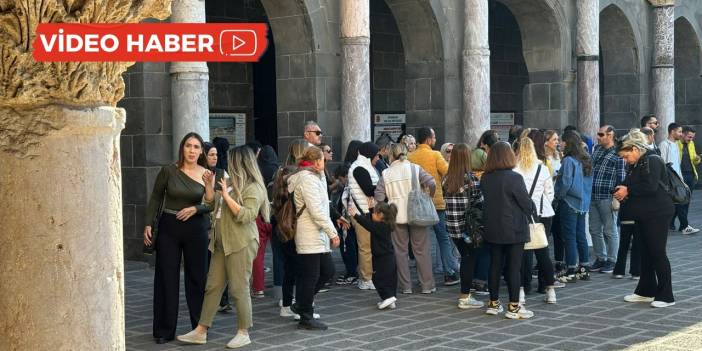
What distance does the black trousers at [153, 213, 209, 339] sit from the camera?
7328 millimetres

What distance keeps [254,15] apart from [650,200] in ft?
33.3

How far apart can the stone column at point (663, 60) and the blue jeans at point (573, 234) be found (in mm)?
10241

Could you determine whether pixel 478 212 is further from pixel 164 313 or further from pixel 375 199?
pixel 164 313

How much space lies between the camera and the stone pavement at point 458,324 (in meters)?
7.13

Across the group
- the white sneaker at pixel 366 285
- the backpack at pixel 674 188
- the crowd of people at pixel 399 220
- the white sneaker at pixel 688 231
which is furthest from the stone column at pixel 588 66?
the white sneaker at pixel 366 285

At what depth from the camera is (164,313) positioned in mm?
7328

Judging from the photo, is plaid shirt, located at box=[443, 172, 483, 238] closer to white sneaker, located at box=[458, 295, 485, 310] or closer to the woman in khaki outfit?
white sneaker, located at box=[458, 295, 485, 310]

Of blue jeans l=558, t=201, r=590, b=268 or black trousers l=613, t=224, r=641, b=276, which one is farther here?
blue jeans l=558, t=201, r=590, b=268

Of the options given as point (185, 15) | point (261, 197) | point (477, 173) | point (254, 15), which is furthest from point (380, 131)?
point (261, 197)

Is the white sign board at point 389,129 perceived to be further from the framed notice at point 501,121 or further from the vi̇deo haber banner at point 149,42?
the vi̇deo haber banner at point 149,42

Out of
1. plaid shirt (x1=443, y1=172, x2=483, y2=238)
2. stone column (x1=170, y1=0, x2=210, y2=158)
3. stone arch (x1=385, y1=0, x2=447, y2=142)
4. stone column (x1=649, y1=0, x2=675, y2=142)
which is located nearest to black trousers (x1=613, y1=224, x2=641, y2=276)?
plaid shirt (x1=443, y1=172, x2=483, y2=238)

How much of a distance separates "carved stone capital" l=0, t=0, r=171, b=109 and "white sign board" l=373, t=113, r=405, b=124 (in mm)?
16400

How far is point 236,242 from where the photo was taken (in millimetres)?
7148

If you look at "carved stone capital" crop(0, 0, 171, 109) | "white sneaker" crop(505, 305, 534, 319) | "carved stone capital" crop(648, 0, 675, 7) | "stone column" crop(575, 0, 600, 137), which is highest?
"carved stone capital" crop(648, 0, 675, 7)
